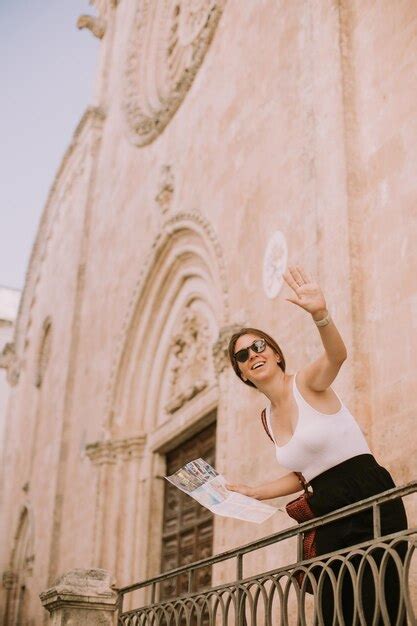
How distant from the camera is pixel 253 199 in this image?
27.8 feet

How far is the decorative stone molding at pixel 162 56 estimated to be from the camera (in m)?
10.8

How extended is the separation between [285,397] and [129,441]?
23.9 ft

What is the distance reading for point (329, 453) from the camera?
3.54 meters

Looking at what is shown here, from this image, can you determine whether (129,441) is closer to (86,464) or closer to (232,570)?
(86,464)

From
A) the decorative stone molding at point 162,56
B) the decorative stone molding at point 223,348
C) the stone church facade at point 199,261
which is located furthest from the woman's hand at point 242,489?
the decorative stone molding at point 162,56

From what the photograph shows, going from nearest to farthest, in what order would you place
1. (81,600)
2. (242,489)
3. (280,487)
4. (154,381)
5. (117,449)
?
1. (280,487)
2. (242,489)
3. (81,600)
4. (117,449)
5. (154,381)

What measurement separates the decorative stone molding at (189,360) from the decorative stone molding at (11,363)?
8.74m

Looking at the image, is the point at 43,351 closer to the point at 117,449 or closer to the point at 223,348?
the point at 117,449

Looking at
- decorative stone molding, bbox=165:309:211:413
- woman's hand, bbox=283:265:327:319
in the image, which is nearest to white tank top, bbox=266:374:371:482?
woman's hand, bbox=283:265:327:319

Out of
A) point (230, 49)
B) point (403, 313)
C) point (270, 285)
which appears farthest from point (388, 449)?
point (230, 49)

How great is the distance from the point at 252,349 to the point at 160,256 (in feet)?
23.1

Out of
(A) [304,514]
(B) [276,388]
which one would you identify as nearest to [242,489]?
(A) [304,514]

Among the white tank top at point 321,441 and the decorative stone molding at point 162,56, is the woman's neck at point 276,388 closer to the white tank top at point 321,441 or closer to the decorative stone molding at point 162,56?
the white tank top at point 321,441

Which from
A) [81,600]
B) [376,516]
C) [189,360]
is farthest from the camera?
[189,360]
